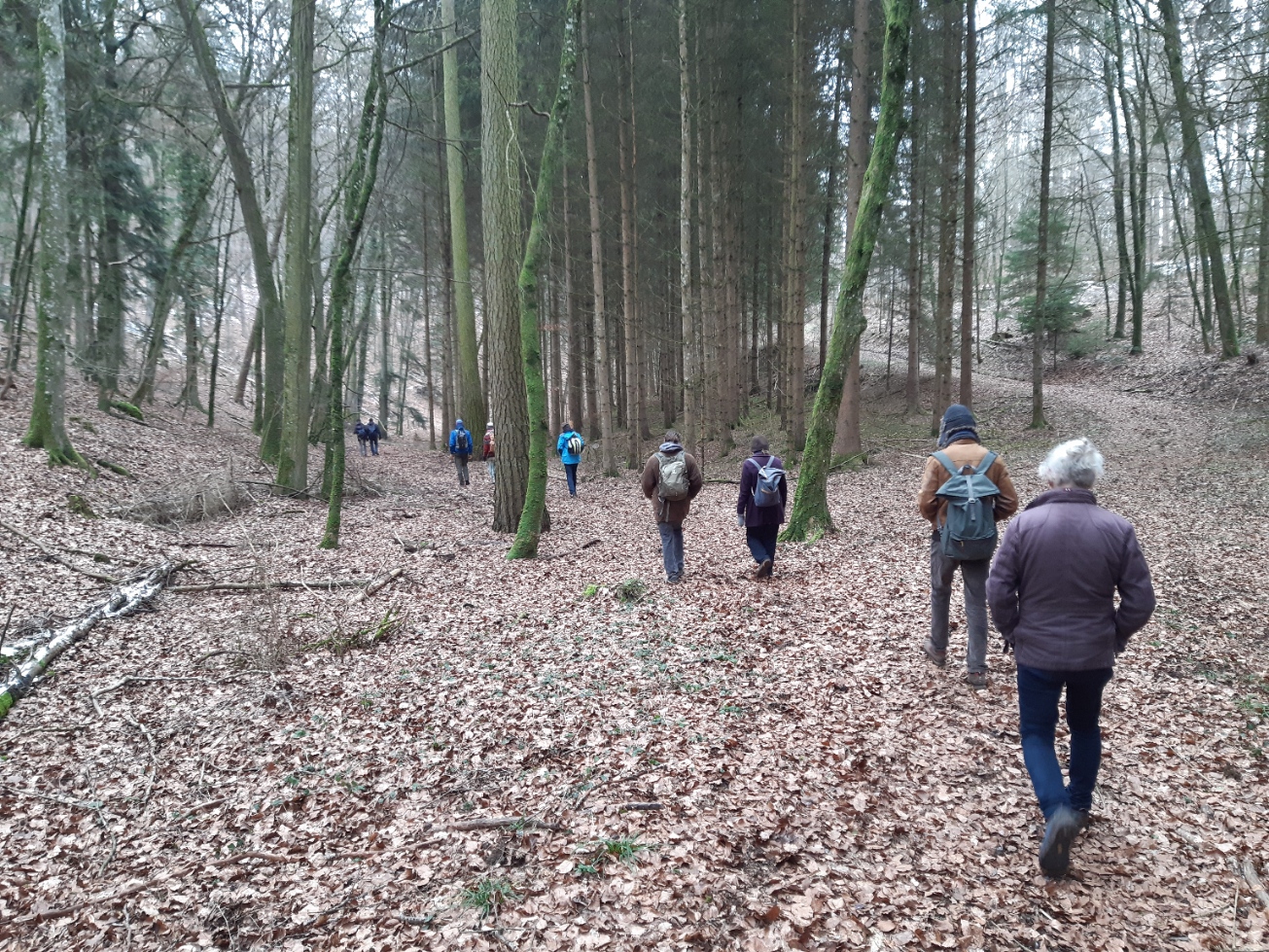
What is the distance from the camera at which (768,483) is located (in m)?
7.78

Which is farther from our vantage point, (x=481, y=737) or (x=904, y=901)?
(x=481, y=737)

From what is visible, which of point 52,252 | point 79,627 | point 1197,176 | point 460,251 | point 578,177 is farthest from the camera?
point 578,177

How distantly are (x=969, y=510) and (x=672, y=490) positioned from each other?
3.95m

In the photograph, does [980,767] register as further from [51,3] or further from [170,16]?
[170,16]

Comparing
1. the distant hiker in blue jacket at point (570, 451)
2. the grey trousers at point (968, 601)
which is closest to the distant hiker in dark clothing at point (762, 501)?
the grey trousers at point (968, 601)

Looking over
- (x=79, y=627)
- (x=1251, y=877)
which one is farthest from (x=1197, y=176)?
(x=79, y=627)

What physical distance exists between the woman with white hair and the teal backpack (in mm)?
1425

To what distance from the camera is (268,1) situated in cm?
1504

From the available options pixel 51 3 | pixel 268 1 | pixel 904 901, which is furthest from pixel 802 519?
pixel 268 1

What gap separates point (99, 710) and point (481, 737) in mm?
3187

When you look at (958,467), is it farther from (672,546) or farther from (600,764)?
(672,546)

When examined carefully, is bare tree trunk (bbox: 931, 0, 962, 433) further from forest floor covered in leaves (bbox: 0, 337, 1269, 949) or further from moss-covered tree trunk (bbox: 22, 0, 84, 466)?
moss-covered tree trunk (bbox: 22, 0, 84, 466)

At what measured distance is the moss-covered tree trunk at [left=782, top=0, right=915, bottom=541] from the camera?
8.38 m

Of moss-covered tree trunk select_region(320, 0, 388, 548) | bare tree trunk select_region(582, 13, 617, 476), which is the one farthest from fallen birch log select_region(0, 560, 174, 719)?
bare tree trunk select_region(582, 13, 617, 476)
